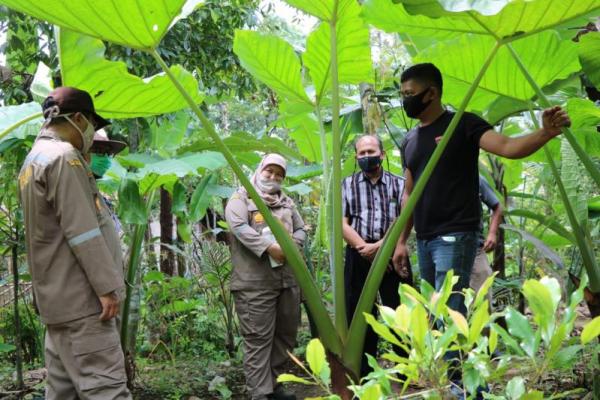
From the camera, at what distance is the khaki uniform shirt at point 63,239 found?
198 cm

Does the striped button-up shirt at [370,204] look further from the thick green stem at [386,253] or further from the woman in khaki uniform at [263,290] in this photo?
the thick green stem at [386,253]

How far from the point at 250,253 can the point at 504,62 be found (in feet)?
5.47

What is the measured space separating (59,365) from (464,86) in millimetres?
2189

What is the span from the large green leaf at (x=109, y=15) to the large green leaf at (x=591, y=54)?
1515mm

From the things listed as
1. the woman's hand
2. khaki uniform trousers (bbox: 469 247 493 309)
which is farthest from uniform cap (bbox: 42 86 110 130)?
khaki uniform trousers (bbox: 469 247 493 309)

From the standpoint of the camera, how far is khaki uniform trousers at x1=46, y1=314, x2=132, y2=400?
1.96 meters

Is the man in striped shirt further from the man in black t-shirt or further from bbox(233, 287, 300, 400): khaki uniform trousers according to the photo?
the man in black t-shirt

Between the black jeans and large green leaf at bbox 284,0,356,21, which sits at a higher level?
large green leaf at bbox 284,0,356,21

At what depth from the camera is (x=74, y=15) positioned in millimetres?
1963

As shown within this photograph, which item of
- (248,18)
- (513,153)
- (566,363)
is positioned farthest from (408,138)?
(248,18)

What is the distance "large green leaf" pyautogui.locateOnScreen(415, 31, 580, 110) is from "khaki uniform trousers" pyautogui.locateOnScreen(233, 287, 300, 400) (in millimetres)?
1505

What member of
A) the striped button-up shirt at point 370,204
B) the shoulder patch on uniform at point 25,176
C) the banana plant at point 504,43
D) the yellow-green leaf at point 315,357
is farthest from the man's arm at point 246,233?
the yellow-green leaf at point 315,357

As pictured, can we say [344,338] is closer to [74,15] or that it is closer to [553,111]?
[553,111]

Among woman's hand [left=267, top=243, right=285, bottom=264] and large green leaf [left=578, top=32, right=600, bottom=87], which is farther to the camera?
woman's hand [left=267, top=243, right=285, bottom=264]
